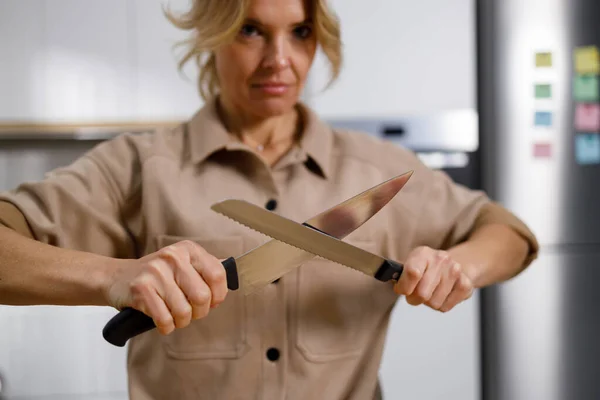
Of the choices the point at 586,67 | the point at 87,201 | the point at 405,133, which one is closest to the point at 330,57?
the point at 87,201

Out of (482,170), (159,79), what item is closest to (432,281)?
(482,170)

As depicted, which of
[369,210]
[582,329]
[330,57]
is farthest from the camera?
[582,329]

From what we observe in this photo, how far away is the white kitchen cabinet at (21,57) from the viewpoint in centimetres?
100

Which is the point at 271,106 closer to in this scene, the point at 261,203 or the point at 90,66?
the point at 261,203

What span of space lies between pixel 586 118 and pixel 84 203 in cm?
77

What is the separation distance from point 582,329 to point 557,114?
30 centimetres

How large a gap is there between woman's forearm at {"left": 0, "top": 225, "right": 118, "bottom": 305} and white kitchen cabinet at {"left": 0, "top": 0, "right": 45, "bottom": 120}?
721 mm

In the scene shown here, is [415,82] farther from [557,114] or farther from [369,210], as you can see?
[369,210]

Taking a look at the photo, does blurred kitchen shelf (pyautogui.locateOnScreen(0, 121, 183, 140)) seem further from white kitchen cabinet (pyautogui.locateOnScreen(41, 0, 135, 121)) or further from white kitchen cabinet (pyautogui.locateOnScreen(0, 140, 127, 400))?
white kitchen cabinet (pyautogui.locateOnScreen(0, 140, 127, 400))

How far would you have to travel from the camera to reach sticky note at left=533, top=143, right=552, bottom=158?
952mm

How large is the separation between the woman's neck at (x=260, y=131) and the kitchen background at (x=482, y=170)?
19.5 inches

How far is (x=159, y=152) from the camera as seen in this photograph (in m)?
0.45

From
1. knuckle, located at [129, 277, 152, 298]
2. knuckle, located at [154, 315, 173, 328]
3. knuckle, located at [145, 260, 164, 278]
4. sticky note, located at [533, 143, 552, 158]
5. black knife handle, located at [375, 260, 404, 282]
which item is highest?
sticky note, located at [533, 143, 552, 158]

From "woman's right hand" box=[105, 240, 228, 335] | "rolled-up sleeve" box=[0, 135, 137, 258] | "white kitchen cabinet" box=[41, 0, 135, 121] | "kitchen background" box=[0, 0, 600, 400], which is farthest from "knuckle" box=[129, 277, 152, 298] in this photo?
"white kitchen cabinet" box=[41, 0, 135, 121]
